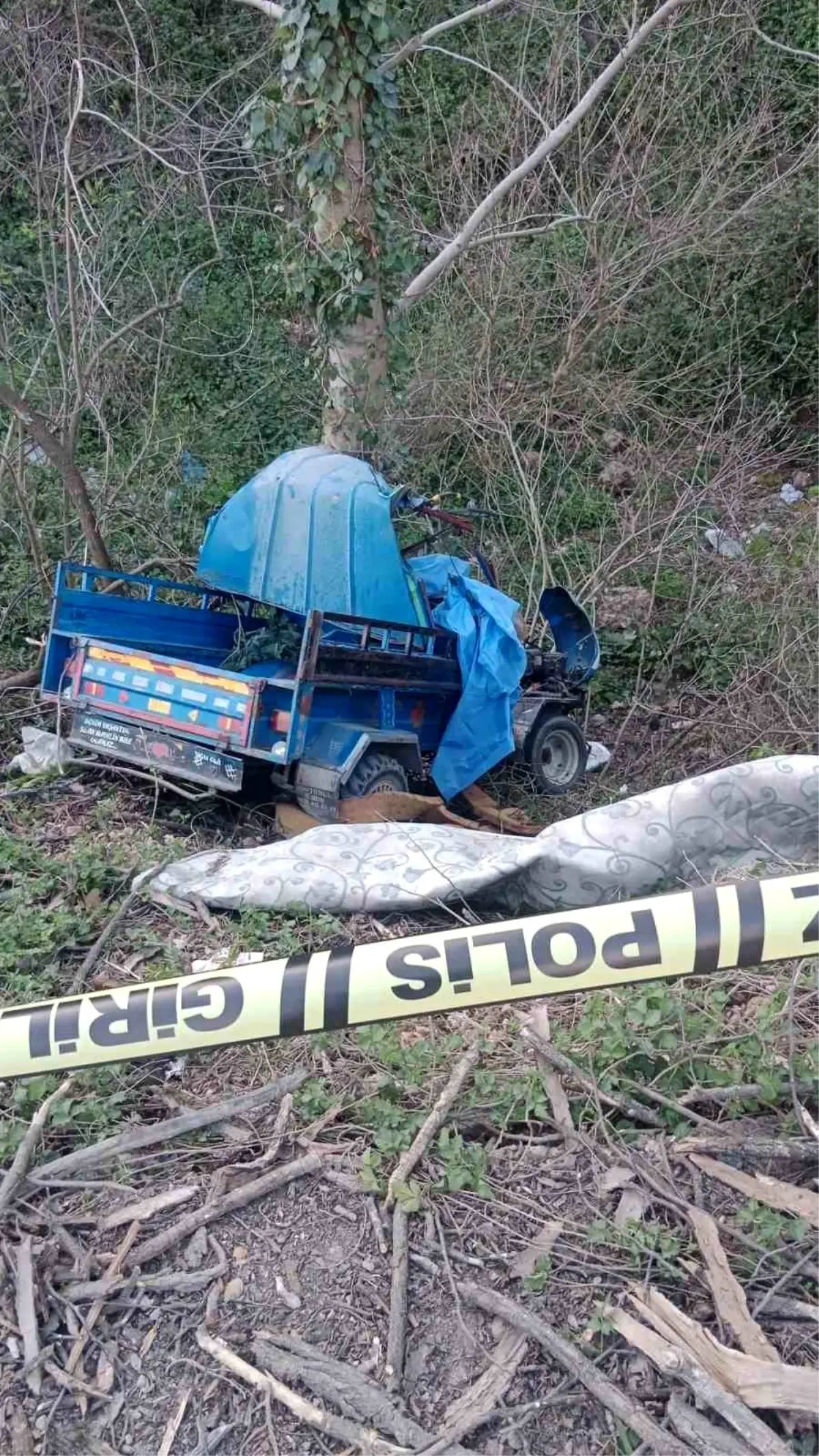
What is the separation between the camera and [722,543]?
10.5 m

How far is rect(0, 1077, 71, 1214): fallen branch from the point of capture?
9.18 feet

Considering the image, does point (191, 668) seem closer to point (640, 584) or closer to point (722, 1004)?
point (722, 1004)

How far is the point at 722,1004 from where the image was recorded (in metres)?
3.41

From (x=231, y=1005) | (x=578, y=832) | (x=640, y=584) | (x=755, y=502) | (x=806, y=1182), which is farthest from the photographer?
(x=755, y=502)

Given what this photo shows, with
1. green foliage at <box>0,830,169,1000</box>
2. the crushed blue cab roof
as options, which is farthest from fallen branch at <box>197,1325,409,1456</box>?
the crushed blue cab roof

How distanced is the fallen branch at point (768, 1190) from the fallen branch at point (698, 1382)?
1.52 ft

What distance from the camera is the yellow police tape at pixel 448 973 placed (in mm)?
2223

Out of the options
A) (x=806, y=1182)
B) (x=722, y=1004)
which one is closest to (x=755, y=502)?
(x=722, y=1004)

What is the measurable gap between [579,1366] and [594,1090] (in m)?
0.79

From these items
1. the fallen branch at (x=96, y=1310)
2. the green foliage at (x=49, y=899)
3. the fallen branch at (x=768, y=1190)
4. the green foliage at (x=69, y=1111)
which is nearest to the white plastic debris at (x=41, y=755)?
the green foliage at (x=49, y=899)

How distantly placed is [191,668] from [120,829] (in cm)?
101

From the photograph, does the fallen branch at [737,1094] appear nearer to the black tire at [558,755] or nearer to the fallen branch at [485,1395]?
the fallen branch at [485,1395]

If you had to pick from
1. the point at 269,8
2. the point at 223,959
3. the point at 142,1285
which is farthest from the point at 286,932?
the point at 269,8

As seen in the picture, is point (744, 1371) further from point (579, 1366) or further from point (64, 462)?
point (64, 462)
